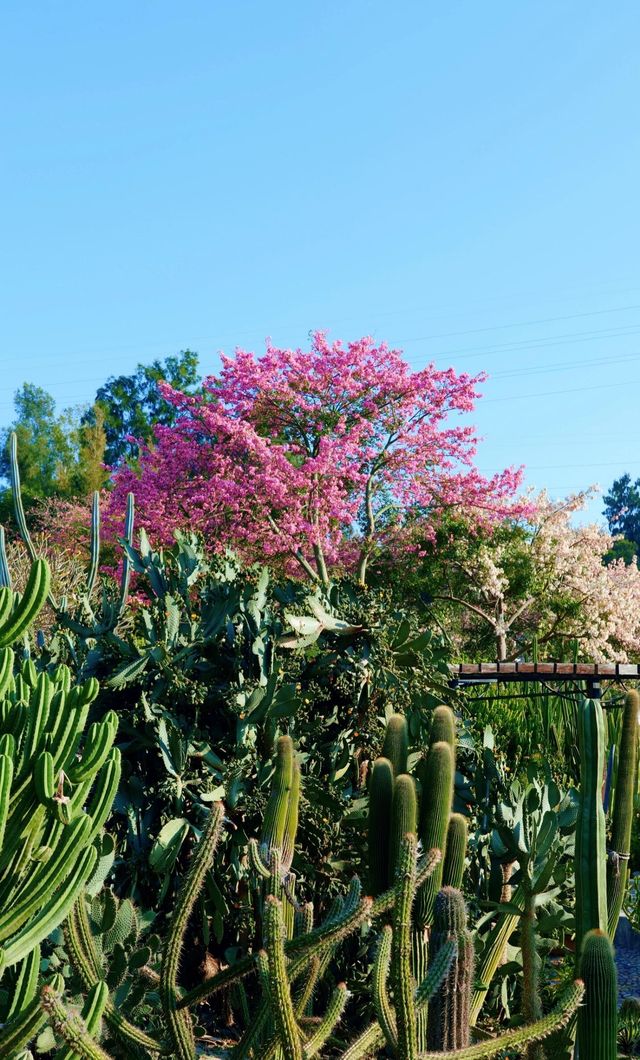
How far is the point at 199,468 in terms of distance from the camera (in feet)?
56.2

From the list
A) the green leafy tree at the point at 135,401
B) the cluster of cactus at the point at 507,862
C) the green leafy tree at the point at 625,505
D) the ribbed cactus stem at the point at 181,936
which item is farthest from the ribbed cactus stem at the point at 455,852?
the green leafy tree at the point at 625,505

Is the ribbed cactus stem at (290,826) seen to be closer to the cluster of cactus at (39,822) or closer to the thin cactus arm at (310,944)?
the thin cactus arm at (310,944)

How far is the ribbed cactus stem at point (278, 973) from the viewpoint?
2039 millimetres

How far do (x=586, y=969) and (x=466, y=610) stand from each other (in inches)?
651

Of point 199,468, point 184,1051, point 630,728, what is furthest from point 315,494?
point 184,1051

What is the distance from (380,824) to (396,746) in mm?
340

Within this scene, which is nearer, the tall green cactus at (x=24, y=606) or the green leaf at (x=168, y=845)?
the tall green cactus at (x=24, y=606)

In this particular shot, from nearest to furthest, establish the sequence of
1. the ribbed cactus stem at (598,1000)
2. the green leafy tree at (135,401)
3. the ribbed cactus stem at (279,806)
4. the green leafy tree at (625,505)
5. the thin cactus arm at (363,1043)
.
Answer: the thin cactus arm at (363,1043) < the ribbed cactus stem at (598,1000) < the ribbed cactus stem at (279,806) < the green leafy tree at (135,401) < the green leafy tree at (625,505)

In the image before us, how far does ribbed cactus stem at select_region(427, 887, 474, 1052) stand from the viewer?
2.72 m

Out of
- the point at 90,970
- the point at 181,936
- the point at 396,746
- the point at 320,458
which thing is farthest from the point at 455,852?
the point at 320,458

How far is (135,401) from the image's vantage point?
42.3 metres

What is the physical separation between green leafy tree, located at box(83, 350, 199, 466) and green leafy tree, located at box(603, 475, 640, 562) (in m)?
27.4

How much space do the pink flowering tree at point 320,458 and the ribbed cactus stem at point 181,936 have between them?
46.2 ft

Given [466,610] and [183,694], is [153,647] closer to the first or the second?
[183,694]
